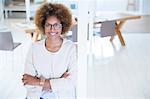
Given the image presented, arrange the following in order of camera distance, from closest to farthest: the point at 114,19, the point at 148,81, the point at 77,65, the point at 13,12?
1. the point at 77,65
2. the point at 148,81
3. the point at 114,19
4. the point at 13,12

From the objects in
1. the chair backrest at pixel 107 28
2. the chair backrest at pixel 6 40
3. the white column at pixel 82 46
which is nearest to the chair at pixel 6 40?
the chair backrest at pixel 6 40

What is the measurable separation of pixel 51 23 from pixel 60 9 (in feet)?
0.27

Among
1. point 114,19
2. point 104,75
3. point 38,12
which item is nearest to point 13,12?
point 114,19

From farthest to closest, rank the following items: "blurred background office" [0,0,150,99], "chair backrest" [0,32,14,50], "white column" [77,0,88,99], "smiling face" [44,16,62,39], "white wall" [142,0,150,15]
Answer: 1. "white wall" [142,0,150,15]
2. "chair backrest" [0,32,14,50]
3. "blurred background office" [0,0,150,99]
4. "smiling face" [44,16,62,39]
5. "white column" [77,0,88,99]

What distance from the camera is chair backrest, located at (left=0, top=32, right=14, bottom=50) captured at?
325cm

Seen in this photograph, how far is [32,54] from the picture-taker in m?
1.41

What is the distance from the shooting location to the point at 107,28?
13.6ft

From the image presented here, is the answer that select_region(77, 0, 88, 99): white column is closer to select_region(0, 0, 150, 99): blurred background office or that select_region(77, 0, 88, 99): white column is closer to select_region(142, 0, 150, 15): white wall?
select_region(0, 0, 150, 99): blurred background office

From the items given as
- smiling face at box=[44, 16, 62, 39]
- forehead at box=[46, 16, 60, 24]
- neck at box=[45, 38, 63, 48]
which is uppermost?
forehead at box=[46, 16, 60, 24]

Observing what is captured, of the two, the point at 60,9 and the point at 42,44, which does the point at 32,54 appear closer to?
the point at 42,44

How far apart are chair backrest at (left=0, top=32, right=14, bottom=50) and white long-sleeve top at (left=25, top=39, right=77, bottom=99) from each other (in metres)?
1.91

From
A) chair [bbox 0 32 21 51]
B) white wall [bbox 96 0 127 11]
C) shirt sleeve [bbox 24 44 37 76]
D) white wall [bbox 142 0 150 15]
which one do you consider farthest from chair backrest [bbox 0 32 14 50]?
white wall [bbox 142 0 150 15]

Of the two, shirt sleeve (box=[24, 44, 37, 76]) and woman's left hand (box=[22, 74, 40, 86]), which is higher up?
shirt sleeve (box=[24, 44, 37, 76])

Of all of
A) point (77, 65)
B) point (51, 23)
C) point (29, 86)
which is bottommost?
point (29, 86)
